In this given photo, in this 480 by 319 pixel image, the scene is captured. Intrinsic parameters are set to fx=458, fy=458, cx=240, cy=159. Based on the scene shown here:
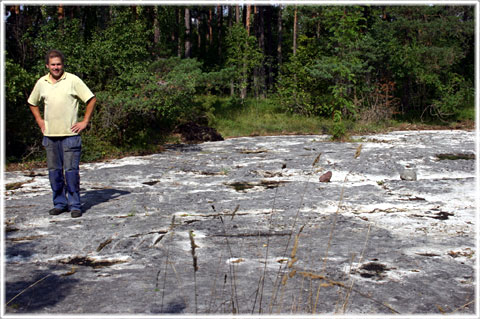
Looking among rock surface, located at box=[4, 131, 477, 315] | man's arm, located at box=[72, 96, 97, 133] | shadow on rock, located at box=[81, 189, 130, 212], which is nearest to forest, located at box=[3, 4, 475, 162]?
rock surface, located at box=[4, 131, 477, 315]

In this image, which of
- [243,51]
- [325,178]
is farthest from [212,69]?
[325,178]

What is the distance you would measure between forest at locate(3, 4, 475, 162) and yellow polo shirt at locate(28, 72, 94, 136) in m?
4.48

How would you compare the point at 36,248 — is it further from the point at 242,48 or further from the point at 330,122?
the point at 242,48

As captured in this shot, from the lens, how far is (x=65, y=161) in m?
5.01

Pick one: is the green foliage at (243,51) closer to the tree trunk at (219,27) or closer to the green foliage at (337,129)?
the green foliage at (337,129)

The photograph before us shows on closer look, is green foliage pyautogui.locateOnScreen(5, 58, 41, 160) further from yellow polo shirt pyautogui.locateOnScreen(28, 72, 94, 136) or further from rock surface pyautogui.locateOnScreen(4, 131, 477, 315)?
yellow polo shirt pyautogui.locateOnScreen(28, 72, 94, 136)

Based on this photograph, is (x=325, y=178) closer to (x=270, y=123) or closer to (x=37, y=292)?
(x=37, y=292)

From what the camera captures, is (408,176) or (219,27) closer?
(408,176)

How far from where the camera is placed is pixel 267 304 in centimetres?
274

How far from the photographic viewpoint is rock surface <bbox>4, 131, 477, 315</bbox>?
2840 mm

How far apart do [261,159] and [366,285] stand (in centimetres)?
654

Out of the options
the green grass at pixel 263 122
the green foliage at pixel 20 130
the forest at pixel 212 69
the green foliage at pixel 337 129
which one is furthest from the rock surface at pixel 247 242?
the green grass at pixel 263 122

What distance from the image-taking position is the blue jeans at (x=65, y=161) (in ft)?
16.4

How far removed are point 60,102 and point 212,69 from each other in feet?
48.7
